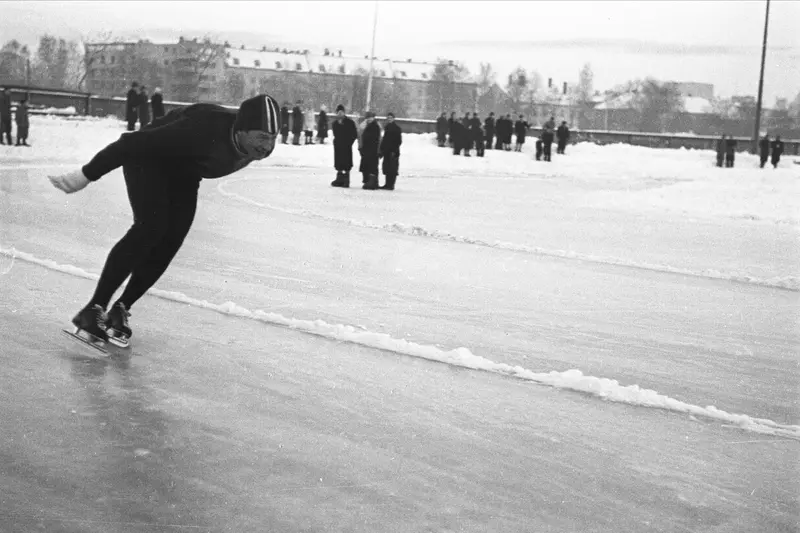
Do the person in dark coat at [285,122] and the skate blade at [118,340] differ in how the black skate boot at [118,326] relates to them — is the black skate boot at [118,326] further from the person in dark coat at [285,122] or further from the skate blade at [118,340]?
the person in dark coat at [285,122]

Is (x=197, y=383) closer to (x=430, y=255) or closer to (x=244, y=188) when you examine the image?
(x=430, y=255)

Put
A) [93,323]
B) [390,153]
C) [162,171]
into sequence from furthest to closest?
[390,153] < [93,323] < [162,171]

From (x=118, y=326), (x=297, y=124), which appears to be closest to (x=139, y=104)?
(x=297, y=124)

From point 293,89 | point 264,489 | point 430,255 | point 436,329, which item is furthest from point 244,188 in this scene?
point 293,89

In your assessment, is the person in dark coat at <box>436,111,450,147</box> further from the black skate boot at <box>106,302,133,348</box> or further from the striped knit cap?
the striped knit cap

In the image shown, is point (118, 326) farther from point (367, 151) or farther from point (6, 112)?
point (6, 112)

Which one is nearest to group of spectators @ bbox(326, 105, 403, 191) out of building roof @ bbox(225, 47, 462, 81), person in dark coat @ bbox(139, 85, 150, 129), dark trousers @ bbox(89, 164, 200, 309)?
person in dark coat @ bbox(139, 85, 150, 129)

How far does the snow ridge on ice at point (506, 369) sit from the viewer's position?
467 cm

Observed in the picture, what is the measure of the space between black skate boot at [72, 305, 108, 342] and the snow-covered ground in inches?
9.9

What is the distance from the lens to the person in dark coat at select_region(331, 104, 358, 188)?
20719mm

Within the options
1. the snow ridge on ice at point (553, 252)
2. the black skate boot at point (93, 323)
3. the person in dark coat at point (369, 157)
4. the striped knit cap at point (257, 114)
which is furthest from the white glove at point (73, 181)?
the person in dark coat at point (369, 157)

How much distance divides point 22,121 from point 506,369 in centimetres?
2395

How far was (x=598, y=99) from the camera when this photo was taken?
15950cm

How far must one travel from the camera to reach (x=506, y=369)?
5.38 m
